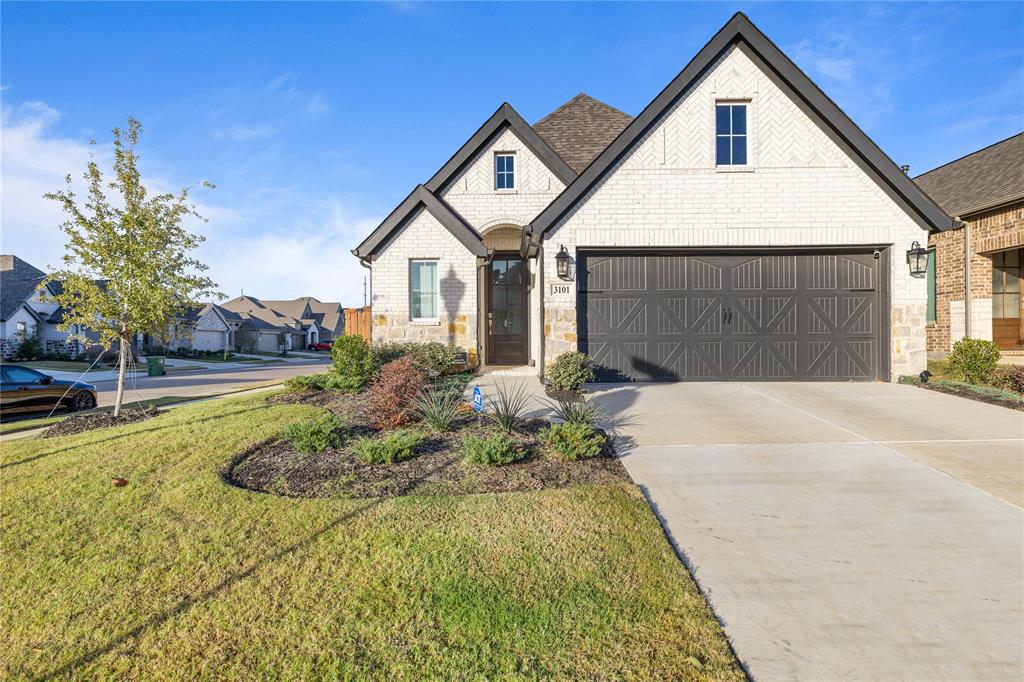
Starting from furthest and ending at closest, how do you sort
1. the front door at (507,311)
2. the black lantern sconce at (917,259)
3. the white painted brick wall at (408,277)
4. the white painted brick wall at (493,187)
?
the front door at (507,311)
the white painted brick wall at (493,187)
the white painted brick wall at (408,277)
the black lantern sconce at (917,259)

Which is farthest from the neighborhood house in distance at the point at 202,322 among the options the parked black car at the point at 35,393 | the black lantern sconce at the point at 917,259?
the black lantern sconce at the point at 917,259

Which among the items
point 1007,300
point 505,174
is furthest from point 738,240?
point 1007,300

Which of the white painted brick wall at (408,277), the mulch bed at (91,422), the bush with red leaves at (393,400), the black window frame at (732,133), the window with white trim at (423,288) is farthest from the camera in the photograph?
the window with white trim at (423,288)

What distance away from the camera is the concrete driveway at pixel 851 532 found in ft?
8.10

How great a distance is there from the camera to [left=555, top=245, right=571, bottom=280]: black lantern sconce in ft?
32.8

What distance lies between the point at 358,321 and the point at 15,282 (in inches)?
1473

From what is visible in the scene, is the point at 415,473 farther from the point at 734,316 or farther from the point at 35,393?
the point at 35,393

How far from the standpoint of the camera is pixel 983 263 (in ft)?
44.2

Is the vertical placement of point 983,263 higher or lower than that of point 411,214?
lower

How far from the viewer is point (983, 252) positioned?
43.7 feet

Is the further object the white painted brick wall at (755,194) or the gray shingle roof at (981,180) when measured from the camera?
the gray shingle roof at (981,180)

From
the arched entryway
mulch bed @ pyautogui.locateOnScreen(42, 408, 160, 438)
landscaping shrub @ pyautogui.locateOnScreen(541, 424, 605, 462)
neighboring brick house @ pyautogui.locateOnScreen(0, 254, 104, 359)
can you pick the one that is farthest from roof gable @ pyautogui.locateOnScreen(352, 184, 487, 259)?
neighboring brick house @ pyautogui.locateOnScreen(0, 254, 104, 359)

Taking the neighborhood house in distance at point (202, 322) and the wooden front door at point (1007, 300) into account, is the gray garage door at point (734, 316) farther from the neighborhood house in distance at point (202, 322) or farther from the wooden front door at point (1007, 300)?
the neighborhood house in distance at point (202, 322)

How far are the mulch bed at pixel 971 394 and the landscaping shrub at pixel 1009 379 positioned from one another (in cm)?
Answer: 74
